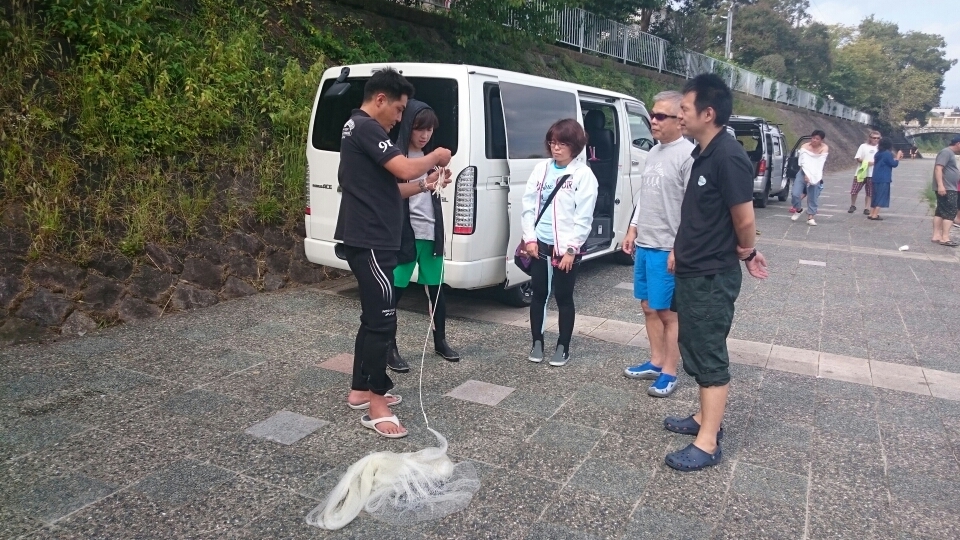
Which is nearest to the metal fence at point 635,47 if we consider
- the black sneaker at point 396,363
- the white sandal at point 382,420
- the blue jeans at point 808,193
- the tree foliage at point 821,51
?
the tree foliage at point 821,51

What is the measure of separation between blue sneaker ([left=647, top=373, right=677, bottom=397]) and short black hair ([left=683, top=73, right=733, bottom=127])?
1.70m

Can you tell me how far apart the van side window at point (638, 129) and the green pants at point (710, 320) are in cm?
434

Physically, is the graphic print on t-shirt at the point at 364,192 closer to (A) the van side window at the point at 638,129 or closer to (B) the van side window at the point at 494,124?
(B) the van side window at the point at 494,124

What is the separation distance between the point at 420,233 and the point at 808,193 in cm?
1036

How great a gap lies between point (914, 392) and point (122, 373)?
5040mm

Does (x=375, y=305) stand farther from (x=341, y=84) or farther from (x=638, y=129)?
(x=638, y=129)

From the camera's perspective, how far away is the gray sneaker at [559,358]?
470 cm

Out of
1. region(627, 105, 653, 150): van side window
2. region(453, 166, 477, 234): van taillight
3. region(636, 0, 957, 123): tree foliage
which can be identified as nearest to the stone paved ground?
region(453, 166, 477, 234): van taillight

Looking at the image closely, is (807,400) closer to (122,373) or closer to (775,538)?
(775,538)

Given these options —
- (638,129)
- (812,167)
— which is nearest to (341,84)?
(638,129)

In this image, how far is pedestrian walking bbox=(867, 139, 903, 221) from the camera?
495 inches

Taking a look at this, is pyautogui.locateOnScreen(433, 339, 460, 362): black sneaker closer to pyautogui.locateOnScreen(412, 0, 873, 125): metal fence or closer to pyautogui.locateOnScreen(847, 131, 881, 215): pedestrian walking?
pyautogui.locateOnScreen(412, 0, 873, 125): metal fence

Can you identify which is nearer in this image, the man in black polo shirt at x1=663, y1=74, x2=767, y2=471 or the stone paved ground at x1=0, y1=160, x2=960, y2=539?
the stone paved ground at x1=0, y1=160, x2=960, y2=539

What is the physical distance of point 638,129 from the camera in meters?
7.58
